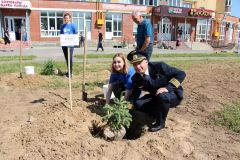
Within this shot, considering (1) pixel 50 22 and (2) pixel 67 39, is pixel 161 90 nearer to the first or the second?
(2) pixel 67 39

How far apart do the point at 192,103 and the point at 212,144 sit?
73.6 inches

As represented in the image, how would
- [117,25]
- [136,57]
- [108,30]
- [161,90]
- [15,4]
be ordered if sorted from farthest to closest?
1. [117,25]
2. [108,30]
3. [15,4]
4. [161,90]
5. [136,57]

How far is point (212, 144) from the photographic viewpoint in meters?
4.27

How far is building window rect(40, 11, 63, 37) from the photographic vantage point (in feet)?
102

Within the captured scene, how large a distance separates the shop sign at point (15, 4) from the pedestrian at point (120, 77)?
26.1 meters

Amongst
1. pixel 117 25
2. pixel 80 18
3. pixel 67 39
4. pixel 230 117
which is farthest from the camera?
pixel 117 25

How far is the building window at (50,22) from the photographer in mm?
31141

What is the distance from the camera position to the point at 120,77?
507cm

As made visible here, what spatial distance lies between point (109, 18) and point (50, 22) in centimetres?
734

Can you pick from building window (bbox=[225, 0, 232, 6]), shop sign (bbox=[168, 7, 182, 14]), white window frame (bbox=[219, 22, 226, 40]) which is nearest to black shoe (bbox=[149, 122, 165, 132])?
shop sign (bbox=[168, 7, 182, 14])

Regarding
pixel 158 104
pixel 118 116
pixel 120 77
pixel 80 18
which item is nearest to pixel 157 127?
pixel 158 104

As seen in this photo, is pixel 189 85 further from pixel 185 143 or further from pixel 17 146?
pixel 17 146

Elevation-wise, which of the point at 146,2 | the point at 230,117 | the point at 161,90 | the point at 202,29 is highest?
the point at 146,2

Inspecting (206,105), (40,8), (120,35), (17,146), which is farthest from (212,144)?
(120,35)
